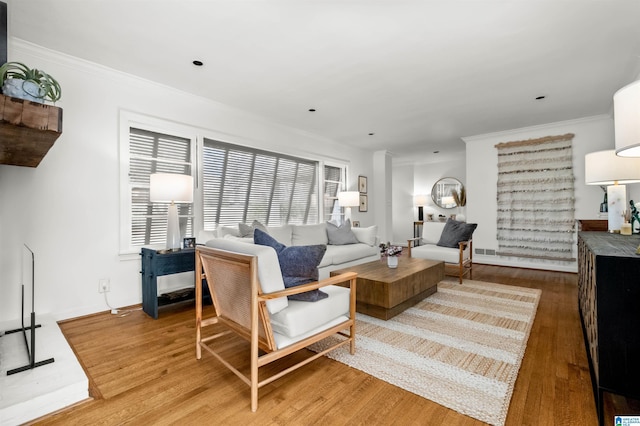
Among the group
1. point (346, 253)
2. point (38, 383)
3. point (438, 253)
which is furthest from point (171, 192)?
point (438, 253)

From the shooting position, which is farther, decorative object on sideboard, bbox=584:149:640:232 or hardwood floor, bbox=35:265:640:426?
decorative object on sideboard, bbox=584:149:640:232

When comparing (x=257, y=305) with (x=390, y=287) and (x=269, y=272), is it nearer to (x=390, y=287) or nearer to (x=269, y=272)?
(x=269, y=272)

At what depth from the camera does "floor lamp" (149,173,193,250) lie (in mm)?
2984

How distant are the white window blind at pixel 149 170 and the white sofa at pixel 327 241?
1.68ft

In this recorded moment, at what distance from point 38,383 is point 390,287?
250 centimetres

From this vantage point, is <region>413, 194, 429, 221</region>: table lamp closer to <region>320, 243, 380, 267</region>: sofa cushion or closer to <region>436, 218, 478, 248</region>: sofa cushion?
<region>436, 218, 478, 248</region>: sofa cushion

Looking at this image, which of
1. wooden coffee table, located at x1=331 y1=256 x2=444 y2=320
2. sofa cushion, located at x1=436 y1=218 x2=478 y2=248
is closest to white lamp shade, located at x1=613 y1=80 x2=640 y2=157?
wooden coffee table, located at x1=331 y1=256 x2=444 y2=320

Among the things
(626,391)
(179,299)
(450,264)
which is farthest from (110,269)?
(450,264)

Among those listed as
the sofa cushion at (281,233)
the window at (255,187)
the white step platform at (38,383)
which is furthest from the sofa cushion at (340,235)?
the white step platform at (38,383)

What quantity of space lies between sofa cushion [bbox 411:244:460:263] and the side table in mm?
3281

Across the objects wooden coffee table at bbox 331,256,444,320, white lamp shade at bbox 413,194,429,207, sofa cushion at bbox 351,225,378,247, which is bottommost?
wooden coffee table at bbox 331,256,444,320

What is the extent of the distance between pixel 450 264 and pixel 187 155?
406 cm

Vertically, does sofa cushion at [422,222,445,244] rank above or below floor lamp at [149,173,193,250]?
below

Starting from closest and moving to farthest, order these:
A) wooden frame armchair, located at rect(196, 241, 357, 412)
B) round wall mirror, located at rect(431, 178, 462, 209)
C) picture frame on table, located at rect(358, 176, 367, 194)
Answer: wooden frame armchair, located at rect(196, 241, 357, 412), picture frame on table, located at rect(358, 176, 367, 194), round wall mirror, located at rect(431, 178, 462, 209)
